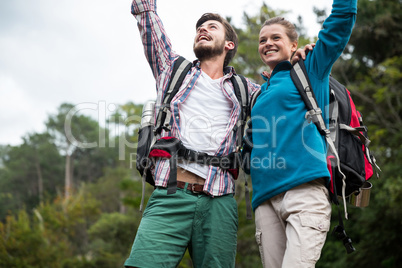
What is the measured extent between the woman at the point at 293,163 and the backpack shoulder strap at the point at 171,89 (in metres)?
0.59

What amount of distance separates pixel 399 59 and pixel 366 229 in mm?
4995

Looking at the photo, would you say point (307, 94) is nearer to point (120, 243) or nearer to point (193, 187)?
point (193, 187)

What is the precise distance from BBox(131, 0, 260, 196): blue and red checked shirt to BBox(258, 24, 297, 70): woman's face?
0.37 metres

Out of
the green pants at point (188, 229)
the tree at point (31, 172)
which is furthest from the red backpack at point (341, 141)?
the tree at point (31, 172)

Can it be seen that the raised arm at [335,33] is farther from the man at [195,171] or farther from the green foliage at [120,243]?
the green foliage at [120,243]

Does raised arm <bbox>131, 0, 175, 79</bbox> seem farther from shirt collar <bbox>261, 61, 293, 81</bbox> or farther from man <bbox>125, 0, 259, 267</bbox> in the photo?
shirt collar <bbox>261, 61, 293, 81</bbox>

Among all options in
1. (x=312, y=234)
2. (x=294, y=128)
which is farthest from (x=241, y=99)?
(x=312, y=234)

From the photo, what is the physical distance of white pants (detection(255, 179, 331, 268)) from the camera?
217 cm

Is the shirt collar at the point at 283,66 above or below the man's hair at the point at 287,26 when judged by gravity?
below

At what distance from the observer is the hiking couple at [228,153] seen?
7.58ft

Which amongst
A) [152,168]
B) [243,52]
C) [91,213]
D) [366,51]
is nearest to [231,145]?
[152,168]

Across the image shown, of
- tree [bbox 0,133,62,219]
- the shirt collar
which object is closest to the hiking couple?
the shirt collar

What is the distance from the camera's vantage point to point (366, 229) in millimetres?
10648

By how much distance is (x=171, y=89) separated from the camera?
9.46ft
